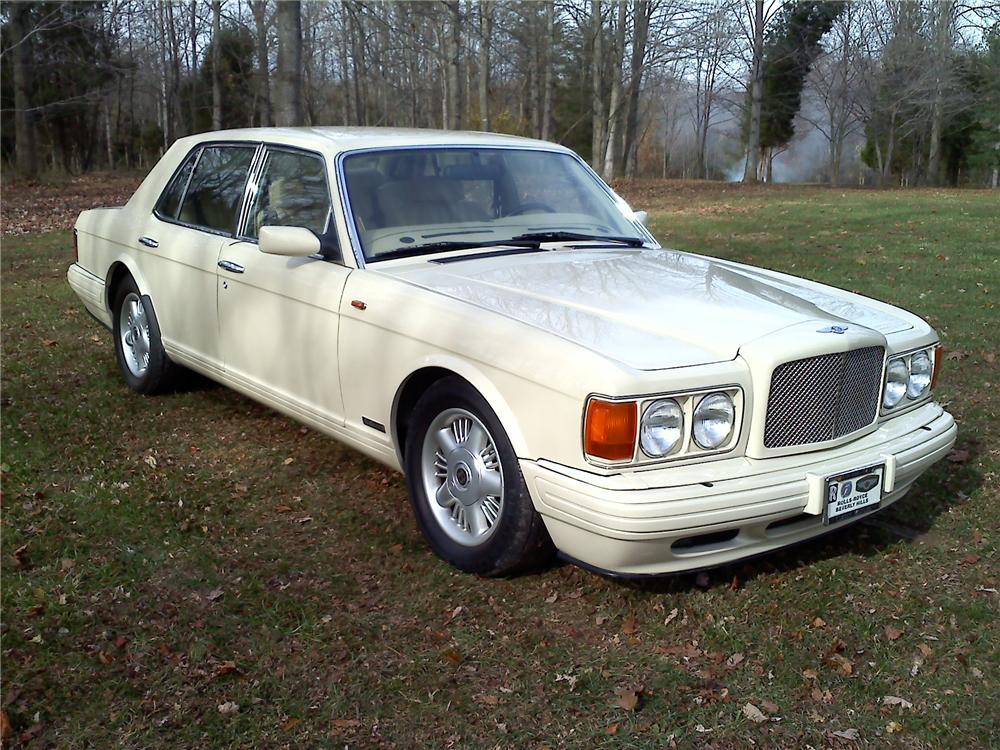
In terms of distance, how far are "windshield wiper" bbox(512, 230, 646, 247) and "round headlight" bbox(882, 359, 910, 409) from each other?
154 cm

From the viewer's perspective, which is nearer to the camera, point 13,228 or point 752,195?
point 13,228

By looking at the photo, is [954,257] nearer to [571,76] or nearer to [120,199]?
[120,199]

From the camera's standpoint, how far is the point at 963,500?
4645 millimetres

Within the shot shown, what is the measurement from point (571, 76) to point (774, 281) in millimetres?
46704

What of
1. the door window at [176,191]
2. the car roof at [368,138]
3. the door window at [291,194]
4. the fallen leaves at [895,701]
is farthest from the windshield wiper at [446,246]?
the fallen leaves at [895,701]

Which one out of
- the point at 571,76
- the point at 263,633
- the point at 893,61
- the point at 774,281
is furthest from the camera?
the point at 571,76

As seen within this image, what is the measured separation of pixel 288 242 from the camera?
4.28m

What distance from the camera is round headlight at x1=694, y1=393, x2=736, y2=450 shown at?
10.7 feet

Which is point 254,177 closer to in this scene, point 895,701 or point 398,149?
point 398,149

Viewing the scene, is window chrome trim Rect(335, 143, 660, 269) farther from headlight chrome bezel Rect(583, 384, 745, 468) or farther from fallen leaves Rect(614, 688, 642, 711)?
fallen leaves Rect(614, 688, 642, 711)

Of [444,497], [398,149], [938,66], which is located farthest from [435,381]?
[938,66]

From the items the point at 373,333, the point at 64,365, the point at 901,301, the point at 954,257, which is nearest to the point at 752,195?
the point at 954,257

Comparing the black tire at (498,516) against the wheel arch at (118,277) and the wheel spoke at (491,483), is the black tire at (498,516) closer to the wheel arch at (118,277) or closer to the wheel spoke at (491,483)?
the wheel spoke at (491,483)

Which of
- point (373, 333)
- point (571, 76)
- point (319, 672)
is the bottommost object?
point (319, 672)
